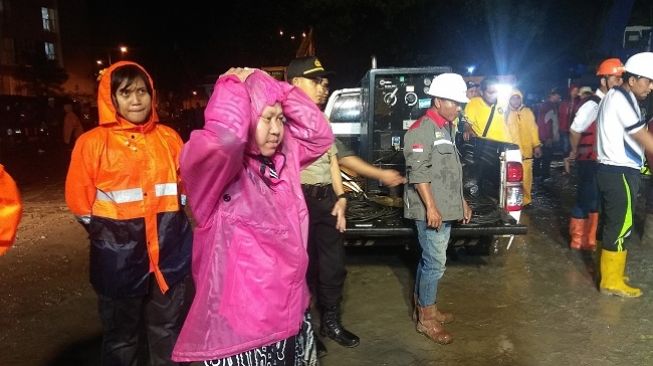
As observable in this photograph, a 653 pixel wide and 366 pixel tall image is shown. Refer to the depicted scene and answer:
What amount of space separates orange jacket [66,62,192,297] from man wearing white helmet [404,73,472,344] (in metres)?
1.69

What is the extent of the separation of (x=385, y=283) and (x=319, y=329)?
128 centimetres

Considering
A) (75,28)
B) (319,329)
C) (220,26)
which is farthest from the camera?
(75,28)

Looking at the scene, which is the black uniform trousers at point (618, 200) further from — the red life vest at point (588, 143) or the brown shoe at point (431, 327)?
the brown shoe at point (431, 327)

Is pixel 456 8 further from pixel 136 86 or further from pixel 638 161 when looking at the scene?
pixel 136 86

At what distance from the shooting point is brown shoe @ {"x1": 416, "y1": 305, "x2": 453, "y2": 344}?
385 centimetres

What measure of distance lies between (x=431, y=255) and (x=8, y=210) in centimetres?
271

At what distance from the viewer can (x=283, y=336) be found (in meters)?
1.98

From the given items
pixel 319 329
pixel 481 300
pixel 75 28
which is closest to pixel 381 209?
pixel 481 300

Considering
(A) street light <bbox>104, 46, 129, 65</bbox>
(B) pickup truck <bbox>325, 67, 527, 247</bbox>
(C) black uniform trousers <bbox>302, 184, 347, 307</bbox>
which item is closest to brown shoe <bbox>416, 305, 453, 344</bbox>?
(C) black uniform trousers <bbox>302, 184, 347, 307</bbox>

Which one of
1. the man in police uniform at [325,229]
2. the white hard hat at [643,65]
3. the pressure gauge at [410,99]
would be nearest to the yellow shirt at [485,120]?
the pressure gauge at [410,99]

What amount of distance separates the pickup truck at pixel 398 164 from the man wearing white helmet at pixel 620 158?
751 millimetres

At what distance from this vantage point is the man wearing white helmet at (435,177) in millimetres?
3580

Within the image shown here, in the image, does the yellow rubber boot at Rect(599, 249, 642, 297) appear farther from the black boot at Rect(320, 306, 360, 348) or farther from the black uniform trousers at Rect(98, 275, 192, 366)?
the black uniform trousers at Rect(98, 275, 192, 366)

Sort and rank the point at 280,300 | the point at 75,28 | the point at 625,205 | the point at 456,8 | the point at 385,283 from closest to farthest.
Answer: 1. the point at 280,300
2. the point at 625,205
3. the point at 385,283
4. the point at 456,8
5. the point at 75,28
